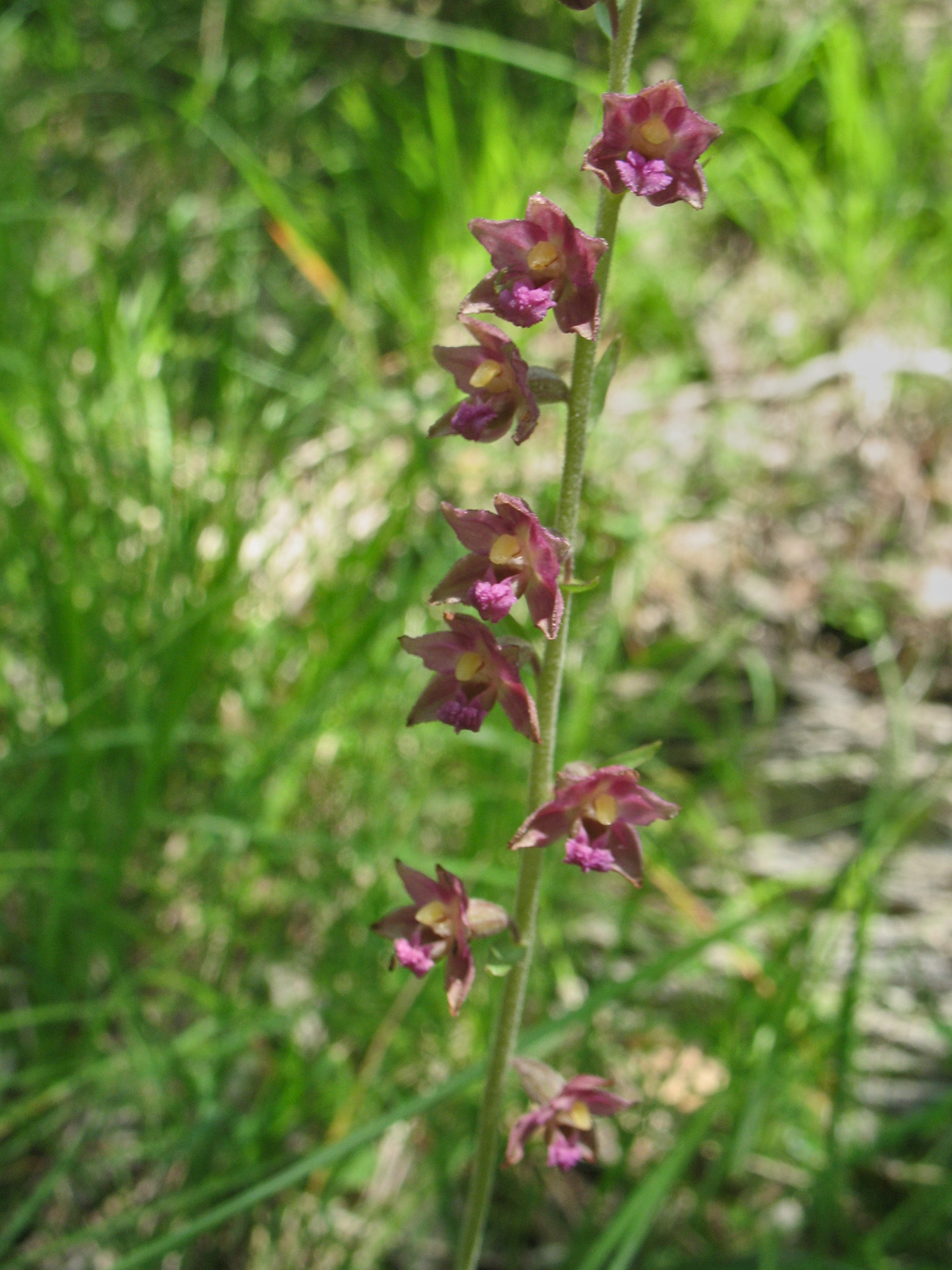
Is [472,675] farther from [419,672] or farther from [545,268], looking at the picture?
[419,672]

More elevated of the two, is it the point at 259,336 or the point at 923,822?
the point at 259,336

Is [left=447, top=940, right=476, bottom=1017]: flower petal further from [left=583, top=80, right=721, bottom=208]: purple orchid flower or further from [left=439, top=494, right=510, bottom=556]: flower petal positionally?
[left=583, top=80, right=721, bottom=208]: purple orchid flower

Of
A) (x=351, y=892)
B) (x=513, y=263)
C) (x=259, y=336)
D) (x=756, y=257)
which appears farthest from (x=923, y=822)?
(x=259, y=336)

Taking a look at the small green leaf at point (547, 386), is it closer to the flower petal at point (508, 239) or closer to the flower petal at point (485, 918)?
the flower petal at point (508, 239)

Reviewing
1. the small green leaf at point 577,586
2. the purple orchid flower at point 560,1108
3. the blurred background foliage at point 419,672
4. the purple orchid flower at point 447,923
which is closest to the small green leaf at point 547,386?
the blurred background foliage at point 419,672

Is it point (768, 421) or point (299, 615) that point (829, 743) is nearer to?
point (768, 421)

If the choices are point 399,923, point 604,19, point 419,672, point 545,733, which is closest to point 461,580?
point 545,733
